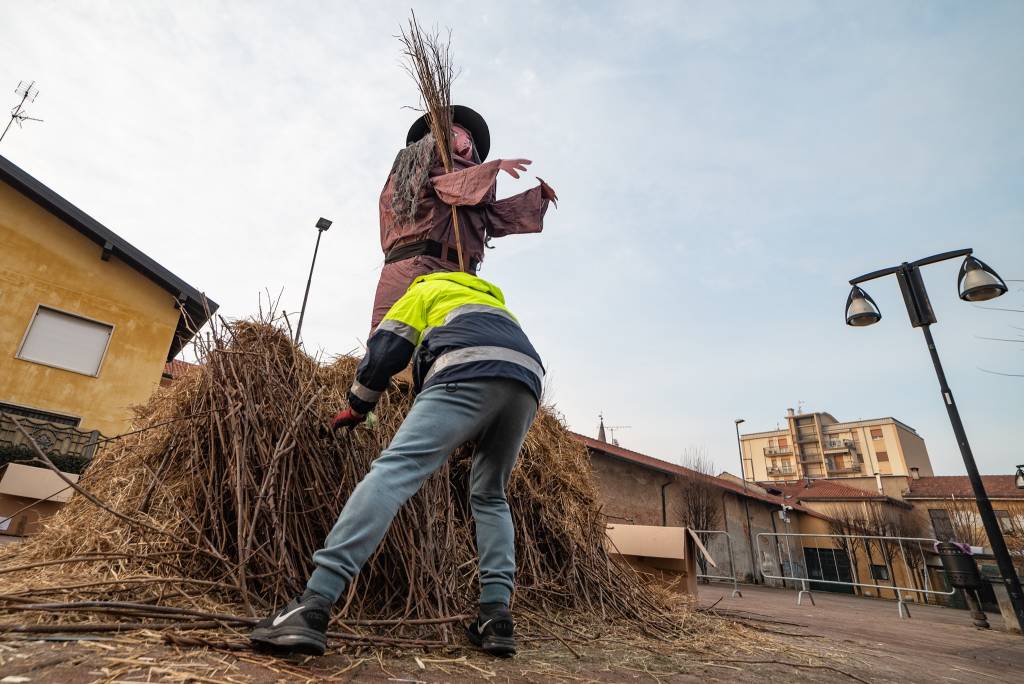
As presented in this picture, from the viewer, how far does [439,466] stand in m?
1.73

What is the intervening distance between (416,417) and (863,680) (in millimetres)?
2038

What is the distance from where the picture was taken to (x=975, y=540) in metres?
23.6

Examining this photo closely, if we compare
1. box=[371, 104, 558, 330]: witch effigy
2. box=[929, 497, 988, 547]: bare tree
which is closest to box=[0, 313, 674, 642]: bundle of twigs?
box=[371, 104, 558, 330]: witch effigy

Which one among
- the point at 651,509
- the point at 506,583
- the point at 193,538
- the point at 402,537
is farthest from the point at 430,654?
the point at 651,509

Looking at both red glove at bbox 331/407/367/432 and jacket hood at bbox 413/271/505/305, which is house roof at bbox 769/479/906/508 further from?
red glove at bbox 331/407/367/432

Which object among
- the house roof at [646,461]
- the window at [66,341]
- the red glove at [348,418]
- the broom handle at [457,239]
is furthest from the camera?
the house roof at [646,461]

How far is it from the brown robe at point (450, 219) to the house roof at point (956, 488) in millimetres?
39995

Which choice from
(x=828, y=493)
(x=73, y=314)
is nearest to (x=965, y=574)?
(x=73, y=314)

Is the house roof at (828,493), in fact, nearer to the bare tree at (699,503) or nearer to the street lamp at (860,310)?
the bare tree at (699,503)

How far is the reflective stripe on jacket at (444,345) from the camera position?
179 cm

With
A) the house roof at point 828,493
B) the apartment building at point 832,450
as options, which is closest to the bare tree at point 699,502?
the house roof at point 828,493

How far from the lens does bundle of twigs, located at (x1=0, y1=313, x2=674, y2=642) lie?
5.43ft

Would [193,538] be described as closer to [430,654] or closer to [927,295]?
[430,654]

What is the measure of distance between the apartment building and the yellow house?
54917mm
